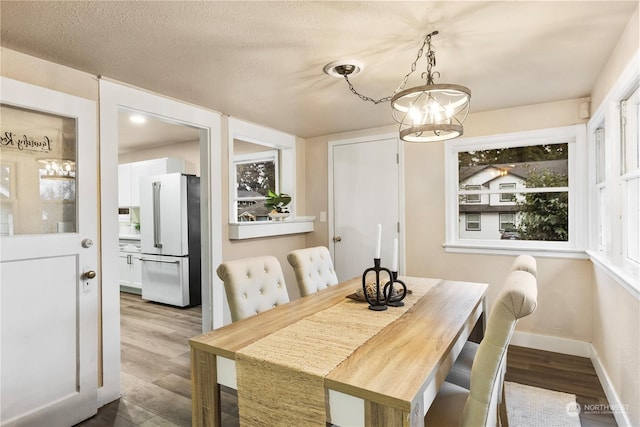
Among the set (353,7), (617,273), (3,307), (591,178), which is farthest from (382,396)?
(591,178)

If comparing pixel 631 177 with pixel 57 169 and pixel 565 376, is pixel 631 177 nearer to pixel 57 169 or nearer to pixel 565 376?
pixel 565 376

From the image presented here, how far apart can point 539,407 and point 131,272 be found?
5.31m

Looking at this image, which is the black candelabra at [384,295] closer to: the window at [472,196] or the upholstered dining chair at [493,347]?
the upholstered dining chair at [493,347]

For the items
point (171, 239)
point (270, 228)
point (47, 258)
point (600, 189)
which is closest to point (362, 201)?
point (270, 228)

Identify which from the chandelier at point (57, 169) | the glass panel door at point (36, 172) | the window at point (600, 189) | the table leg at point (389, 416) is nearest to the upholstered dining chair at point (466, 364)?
the table leg at point (389, 416)

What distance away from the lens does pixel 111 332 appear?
2.28 meters

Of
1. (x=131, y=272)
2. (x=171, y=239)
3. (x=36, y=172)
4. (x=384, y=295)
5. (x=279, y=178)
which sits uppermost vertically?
(x=279, y=178)

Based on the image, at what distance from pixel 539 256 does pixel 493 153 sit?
3.39 feet

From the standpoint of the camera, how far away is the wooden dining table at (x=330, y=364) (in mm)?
1040

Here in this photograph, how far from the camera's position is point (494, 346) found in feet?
→ 3.64

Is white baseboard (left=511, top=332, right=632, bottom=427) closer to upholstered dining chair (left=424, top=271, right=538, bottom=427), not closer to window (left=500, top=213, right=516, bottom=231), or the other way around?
window (left=500, top=213, right=516, bottom=231)

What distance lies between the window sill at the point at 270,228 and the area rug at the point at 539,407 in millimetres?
2402

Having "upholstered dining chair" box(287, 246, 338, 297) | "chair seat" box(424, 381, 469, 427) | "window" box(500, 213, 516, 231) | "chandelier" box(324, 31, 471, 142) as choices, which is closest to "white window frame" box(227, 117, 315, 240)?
"upholstered dining chair" box(287, 246, 338, 297)

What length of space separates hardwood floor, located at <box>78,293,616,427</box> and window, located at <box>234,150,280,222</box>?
1.57 m
